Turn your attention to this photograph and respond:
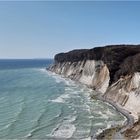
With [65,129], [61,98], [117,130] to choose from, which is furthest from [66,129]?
[61,98]

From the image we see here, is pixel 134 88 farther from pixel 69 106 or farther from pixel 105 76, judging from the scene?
pixel 105 76

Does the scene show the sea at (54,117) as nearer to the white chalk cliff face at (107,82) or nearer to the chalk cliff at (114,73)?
the white chalk cliff face at (107,82)

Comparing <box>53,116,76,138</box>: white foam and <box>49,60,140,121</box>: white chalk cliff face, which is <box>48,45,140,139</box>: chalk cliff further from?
<box>53,116,76,138</box>: white foam

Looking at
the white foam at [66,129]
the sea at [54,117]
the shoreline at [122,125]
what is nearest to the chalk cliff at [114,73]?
the shoreline at [122,125]

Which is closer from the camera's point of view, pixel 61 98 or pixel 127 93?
pixel 127 93

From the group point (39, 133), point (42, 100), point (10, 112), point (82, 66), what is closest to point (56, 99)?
point (42, 100)

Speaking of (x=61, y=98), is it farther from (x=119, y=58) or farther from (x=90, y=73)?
(x=90, y=73)

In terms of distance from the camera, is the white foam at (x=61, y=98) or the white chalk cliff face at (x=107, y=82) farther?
the white foam at (x=61, y=98)

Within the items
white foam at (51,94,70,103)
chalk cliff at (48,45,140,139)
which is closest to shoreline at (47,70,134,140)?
chalk cliff at (48,45,140,139)
